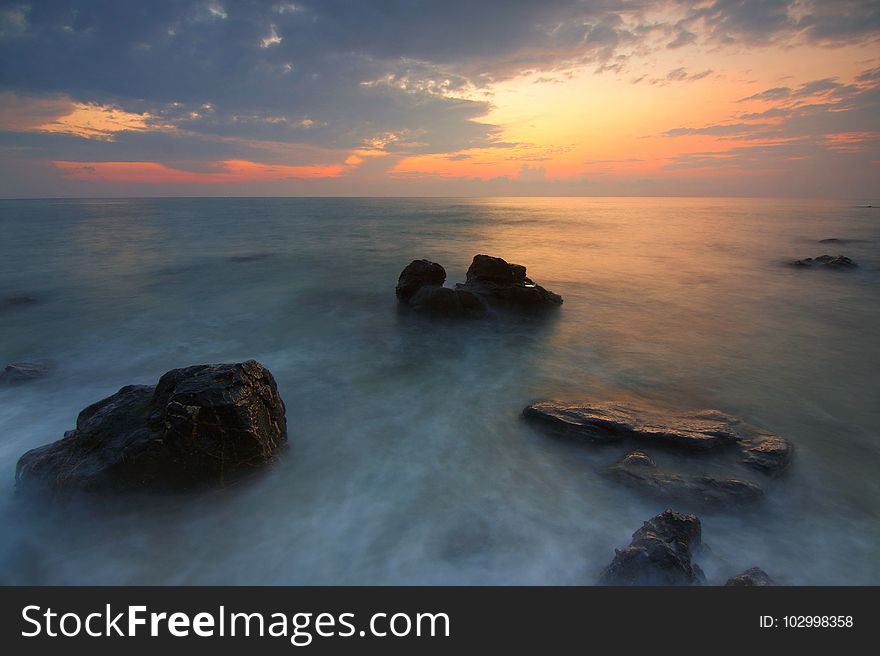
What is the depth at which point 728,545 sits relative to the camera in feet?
16.1

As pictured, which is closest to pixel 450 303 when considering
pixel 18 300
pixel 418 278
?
pixel 418 278

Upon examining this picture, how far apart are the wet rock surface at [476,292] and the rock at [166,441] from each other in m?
7.90

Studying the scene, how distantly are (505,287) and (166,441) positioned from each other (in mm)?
10611

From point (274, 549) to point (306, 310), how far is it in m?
11.0

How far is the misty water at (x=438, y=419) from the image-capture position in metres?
4.87

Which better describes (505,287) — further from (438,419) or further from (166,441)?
(166,441)

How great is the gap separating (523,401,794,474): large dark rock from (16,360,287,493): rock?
4.43 metres

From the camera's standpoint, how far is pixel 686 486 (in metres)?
5.72

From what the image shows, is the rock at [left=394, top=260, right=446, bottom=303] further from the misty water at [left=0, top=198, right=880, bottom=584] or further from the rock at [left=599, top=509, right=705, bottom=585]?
the rock at [left=599, top=509, right=705, bottom=585]

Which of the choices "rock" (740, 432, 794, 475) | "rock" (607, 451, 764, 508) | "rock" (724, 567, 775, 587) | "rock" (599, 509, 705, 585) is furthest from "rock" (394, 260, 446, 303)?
"rock" (724, 567, 775, 587)

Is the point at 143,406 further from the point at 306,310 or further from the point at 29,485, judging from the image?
the point at 306,310

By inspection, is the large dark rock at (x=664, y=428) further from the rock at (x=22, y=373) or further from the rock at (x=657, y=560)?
the rock at (x=22, y=373)

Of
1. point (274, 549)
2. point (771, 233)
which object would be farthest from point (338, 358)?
point (771, 233)

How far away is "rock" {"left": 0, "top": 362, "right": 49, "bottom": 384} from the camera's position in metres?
9.07
